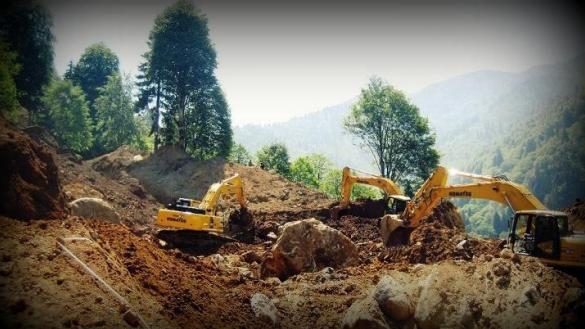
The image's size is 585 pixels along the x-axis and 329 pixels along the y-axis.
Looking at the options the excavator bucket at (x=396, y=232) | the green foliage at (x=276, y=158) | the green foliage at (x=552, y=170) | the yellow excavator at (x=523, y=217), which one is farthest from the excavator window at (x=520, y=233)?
the green foliage at (x=552, y=170)

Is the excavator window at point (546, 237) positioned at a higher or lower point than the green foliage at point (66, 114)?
lower

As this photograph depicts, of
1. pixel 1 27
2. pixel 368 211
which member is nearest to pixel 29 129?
pixel 1 27

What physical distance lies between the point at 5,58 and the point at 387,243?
30539 mm

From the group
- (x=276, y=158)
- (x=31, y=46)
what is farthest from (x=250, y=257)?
(x=276, y=158)

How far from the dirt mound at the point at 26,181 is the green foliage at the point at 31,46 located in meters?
34.0

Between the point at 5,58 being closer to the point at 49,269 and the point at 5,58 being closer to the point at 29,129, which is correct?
the point at 29,129

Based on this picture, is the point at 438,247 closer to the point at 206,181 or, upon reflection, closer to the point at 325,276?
the point at 325,276

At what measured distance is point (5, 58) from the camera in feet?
97.2

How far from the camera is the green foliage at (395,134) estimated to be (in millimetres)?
37281

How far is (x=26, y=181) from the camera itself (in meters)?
8.94

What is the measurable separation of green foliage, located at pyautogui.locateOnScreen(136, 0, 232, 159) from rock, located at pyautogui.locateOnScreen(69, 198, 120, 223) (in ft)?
78.5

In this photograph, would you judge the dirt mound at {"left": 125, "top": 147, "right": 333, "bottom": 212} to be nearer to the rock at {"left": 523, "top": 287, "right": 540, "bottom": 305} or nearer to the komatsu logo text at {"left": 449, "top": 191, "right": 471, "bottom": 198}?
the komatsu logo text at {"left": 449, "top": 191, "right": 471, "bottom": 198}

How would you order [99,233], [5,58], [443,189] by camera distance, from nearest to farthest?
[99,233]
[443,189]
[5,58]

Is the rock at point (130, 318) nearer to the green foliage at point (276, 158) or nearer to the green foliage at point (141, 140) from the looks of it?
the green foliage at point (141, 140)
